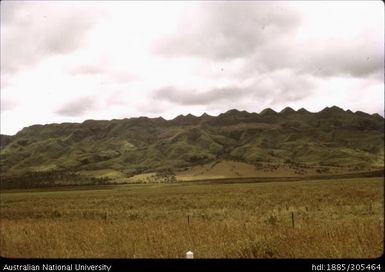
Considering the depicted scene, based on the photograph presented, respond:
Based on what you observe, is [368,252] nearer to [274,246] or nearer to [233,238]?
[274,246]

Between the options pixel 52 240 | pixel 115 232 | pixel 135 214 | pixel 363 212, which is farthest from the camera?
pixel 135 214

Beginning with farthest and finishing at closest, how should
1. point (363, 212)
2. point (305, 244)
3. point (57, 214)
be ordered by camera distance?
point (57, 214), point (363, 212), point (305, 244)

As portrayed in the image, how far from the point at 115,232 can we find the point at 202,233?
1999mm

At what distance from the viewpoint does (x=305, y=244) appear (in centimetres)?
626

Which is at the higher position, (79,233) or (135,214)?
(79,233)

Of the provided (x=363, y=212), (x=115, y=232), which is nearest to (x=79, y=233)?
(x=115, y=232)

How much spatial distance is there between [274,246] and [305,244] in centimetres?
57
